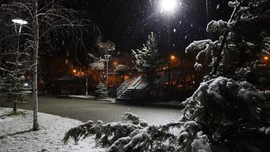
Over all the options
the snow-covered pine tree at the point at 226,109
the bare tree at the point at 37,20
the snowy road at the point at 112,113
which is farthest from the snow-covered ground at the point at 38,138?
the snow-covered pine tree at the point at 226,109

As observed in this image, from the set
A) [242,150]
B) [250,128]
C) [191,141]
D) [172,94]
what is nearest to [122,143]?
[191,141]

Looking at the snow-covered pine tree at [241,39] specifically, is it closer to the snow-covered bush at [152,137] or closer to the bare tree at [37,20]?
the snow-covered bush at [152,137]

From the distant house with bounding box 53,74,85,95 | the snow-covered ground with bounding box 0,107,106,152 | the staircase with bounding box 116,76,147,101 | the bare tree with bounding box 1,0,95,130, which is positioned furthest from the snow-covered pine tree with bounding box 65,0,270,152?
the distant house with bounding box 53,74,85,95

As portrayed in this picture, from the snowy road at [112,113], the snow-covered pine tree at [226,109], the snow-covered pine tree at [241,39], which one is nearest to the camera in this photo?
the snow-covered pine tree at [226,109]

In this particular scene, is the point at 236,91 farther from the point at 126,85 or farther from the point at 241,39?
the point at 126,85

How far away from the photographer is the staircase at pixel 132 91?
27531mm

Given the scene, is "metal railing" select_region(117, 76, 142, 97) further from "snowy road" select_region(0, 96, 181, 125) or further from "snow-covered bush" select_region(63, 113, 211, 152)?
"snow-covered bush" select_region(63, 113, 211, 152)

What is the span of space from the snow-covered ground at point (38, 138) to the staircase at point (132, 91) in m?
14.4

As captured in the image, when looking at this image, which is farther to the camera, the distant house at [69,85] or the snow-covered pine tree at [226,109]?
the distant house at [69,85]

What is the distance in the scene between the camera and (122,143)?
2.32m

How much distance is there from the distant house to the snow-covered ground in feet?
94.8

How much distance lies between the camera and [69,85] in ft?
141

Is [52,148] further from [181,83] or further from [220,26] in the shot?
[181,83]

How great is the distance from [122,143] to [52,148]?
21.8 ft
